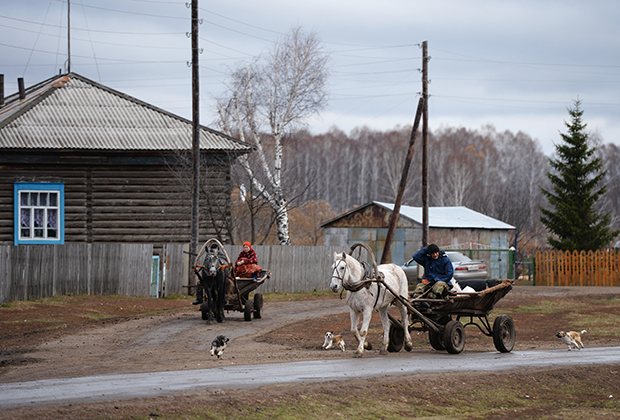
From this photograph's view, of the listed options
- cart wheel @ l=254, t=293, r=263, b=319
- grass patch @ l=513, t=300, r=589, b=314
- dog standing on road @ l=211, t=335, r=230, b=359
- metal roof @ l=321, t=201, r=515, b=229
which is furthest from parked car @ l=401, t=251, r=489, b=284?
dog standing on road @ l=211, t=335, r=230, b=359

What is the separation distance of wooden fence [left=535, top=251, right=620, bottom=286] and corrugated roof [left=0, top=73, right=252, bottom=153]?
19.1m

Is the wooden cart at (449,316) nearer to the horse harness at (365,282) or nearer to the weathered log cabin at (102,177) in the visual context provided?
the horse harness at (365,282)

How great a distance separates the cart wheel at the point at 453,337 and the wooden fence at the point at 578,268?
27.6 meters

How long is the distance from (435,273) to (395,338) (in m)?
1.52

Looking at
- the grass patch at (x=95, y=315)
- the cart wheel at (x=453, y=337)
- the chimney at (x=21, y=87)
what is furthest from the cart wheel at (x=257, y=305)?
the chimney at (x=21, y=87)

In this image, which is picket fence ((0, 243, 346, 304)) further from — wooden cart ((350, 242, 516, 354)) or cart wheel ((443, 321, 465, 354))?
cart wheel ((443, 321, 465, 354))

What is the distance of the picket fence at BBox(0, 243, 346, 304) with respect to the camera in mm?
22016

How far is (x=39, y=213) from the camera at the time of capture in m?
28.7

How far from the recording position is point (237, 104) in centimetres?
4038

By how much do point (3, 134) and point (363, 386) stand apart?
76.0ft

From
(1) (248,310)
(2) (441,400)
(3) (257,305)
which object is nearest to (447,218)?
(3) (257,305)

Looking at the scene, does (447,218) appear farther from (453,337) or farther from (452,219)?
(453,337)

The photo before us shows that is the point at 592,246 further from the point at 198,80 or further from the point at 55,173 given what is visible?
the point at 55,173

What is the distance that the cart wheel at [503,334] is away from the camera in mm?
13203
